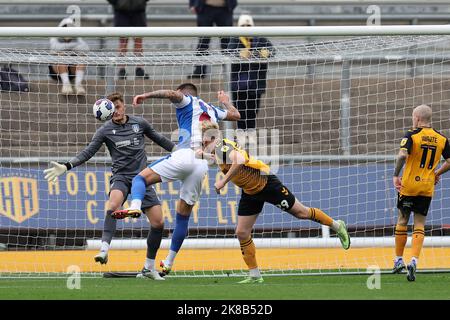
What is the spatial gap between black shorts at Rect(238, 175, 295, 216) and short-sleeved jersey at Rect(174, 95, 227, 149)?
37.8 inches

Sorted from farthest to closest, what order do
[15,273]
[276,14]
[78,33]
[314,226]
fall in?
1. [276,14]
2. [314,226]
3. [15,273]
4. [78,33]

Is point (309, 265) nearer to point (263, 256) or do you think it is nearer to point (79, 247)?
point (263, 256)

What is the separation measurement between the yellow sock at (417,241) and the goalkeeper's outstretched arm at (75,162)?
4.02 metres

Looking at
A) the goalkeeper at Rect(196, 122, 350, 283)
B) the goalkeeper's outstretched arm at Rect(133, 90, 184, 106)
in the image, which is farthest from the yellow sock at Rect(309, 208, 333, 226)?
the goalkeeper's outstretched arm at Rect(133, 90, 184, 106)

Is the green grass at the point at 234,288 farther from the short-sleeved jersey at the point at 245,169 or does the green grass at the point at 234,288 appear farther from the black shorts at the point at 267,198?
the short-sleeved jersey at the point at 245,169

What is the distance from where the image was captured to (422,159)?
503 inches

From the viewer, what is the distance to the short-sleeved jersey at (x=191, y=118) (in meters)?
13.2

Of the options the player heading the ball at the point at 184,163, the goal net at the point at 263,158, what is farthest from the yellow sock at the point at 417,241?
the player heading the ball at the point at 184,163

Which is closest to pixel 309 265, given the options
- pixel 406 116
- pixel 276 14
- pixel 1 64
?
pixel 406 116

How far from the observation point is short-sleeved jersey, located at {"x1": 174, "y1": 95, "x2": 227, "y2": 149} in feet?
43.4

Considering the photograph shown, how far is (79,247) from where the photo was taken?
49.3ft

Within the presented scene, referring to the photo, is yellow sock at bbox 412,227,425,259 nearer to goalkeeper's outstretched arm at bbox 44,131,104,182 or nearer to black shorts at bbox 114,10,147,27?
goalkeeper's outstretched arm at bbox 44,131,104,182

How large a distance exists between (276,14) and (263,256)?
771 cm

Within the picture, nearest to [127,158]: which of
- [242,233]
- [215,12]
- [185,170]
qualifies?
[185,170]
